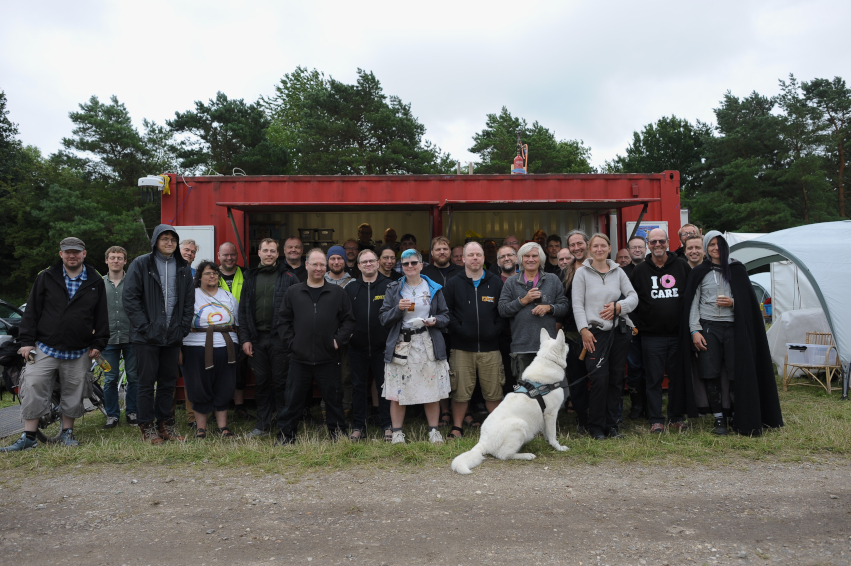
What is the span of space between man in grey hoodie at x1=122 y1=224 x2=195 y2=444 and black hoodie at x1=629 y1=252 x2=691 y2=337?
14.2ft

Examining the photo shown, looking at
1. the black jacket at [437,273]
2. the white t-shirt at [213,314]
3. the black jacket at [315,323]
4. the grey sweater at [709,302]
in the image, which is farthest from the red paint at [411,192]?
the black jacket at [315,323]

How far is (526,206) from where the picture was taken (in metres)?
6.59

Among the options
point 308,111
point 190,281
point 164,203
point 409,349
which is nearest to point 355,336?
point 409,349

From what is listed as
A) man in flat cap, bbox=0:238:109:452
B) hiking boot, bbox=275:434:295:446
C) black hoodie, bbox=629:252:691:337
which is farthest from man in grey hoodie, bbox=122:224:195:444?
black hoodie, bbox=629:252:691:337

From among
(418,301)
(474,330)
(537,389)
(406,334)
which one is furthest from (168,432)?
(537,389)

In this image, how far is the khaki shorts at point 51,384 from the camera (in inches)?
192

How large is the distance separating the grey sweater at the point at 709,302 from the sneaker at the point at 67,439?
229 inches

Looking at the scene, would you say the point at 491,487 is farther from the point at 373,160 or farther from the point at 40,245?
the point at 40,245

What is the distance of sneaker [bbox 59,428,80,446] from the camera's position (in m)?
5.00

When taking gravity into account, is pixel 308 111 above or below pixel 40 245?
above

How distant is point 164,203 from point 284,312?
2.88 metres

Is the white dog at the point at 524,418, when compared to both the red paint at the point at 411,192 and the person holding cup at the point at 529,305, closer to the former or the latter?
the person holding cup at the point at 529,305

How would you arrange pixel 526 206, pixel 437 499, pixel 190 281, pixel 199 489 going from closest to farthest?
pixel 437 499
pixel 199 489
pixel 190 281
pixel 526 206

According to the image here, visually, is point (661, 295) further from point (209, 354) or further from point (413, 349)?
point (209, 354)
